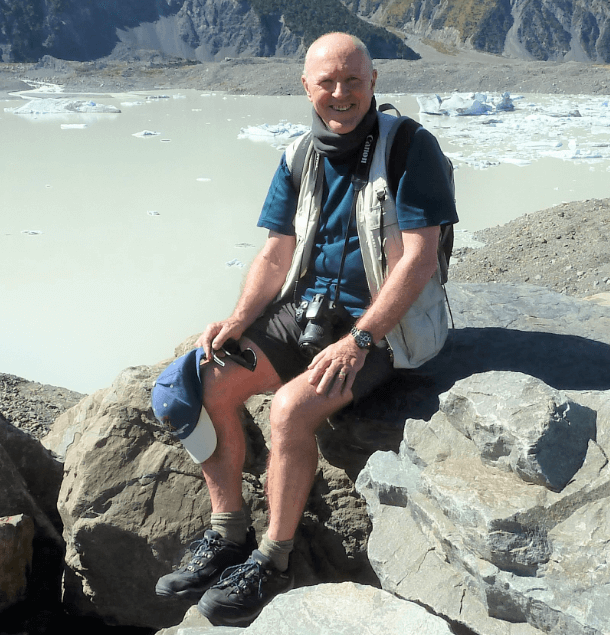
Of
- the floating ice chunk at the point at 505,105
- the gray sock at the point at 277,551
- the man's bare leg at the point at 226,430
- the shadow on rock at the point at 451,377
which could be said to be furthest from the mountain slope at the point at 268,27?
the gray sock at the point at 277,551

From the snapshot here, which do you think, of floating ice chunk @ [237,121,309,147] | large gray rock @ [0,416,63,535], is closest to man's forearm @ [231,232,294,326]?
large gray rock @ [0,416,63,535]

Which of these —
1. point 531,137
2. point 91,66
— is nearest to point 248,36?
point 91,66

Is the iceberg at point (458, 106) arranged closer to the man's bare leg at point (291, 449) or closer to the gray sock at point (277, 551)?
the man's bare leg at point (291, 449)

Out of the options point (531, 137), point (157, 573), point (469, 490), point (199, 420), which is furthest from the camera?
point (531, 137)

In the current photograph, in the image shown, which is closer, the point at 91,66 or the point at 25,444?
the point at 25,444

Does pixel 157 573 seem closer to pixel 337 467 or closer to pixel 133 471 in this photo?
pixel 133 471

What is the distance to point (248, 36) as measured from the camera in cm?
4344

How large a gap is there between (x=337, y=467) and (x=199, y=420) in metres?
0.65

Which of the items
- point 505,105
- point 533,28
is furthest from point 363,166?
point 533,28

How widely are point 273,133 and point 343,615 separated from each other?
40.1 feet

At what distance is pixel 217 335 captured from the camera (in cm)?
231

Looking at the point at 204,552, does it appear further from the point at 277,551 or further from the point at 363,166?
the point at 363,166

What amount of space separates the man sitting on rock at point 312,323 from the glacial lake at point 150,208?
7.86 ft

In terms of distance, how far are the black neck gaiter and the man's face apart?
0.02 metres
